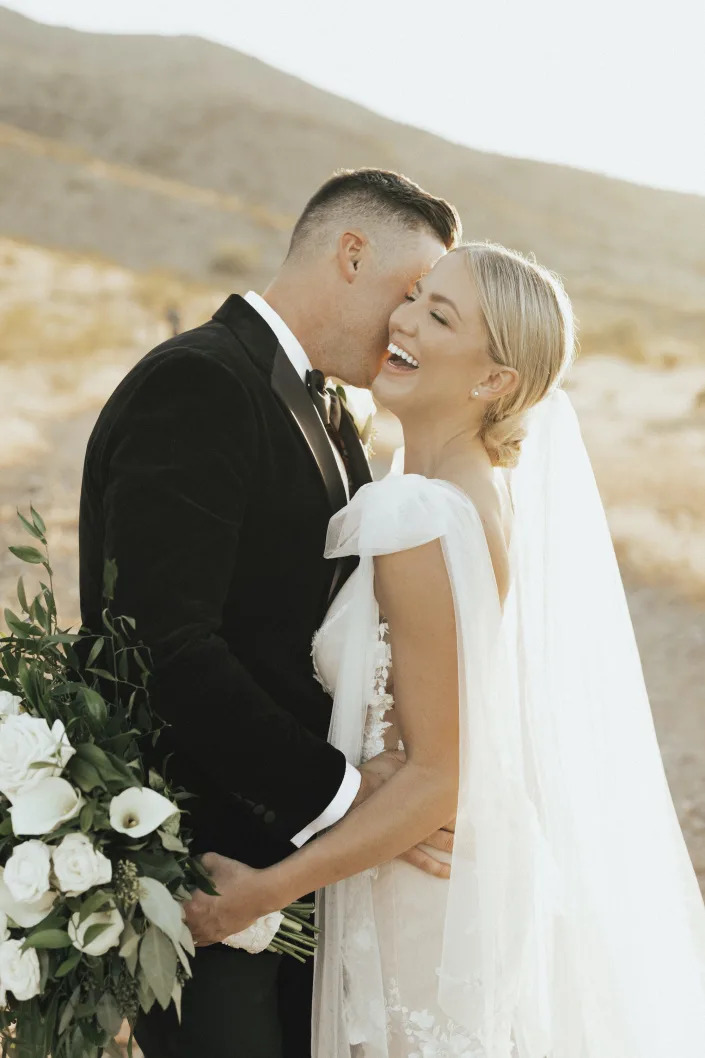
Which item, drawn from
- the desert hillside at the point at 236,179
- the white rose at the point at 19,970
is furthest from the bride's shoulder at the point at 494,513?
the desert hillside at the point at 236,179

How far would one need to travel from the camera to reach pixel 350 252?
2.88 metres

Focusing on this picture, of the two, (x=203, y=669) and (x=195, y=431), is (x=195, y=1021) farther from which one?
(x=195, y=431)

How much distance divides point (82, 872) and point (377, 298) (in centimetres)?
164

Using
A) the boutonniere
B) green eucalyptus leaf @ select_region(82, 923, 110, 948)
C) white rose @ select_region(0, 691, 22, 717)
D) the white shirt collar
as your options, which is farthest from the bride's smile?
green eucalyptus leaf @ select_region(82, 923, 110, 948)

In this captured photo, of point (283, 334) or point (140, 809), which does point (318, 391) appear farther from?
point (140, 809)

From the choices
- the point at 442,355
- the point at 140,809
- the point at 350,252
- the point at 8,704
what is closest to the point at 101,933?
the point at 140,809

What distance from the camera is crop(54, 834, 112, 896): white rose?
6.54 feet

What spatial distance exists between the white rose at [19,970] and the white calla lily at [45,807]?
8.4 inches

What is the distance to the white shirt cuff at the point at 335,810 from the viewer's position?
2301mm

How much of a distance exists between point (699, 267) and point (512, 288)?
19075 mm

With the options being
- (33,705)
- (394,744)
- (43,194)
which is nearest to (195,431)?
(33,705)

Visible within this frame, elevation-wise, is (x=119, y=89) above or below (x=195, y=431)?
below

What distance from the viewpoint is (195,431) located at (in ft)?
7.51

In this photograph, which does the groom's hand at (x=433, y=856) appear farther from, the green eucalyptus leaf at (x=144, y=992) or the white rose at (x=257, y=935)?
the green eucalyptus leaf at (x=144, y=992)
